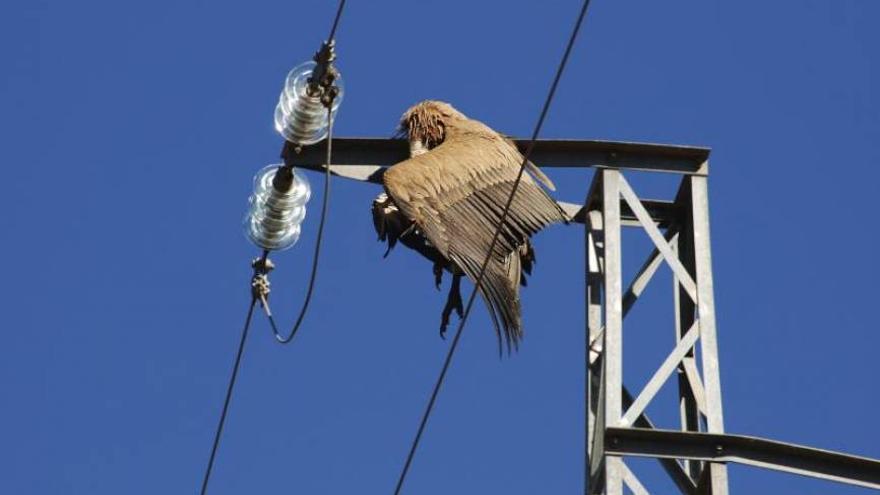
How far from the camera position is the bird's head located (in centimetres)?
1202

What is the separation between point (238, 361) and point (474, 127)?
2048 mm

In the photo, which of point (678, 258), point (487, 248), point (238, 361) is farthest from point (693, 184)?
point (238, 361)

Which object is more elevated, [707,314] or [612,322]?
[707,314]

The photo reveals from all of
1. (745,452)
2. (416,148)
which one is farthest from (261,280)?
(745,452)

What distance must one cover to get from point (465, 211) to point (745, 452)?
2415mm

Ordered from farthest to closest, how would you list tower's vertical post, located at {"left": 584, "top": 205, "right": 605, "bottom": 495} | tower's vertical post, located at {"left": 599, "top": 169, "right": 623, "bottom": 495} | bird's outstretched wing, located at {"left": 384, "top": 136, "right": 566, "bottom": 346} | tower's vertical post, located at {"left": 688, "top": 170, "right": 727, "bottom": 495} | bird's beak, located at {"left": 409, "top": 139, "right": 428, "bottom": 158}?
bird's beak, located at {"left": 409, "top": 139, "right": 428, "bottom": 158} < bird's outstretched wing, located at {"left": 384, "top": 136, "right": 566, "bottom": 346} < tower's vertical post, located at {"left": 584, "top": 205, "right": 605, "bottom": 495} < tower's vertical post, located at {"left": 688, "top": 170, "right": 727, "bottom": 495} < tower's vertical post, located at {"left": 599, "top": 169, "right": 623, "bottom": 495}

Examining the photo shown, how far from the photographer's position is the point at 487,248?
1068 cm

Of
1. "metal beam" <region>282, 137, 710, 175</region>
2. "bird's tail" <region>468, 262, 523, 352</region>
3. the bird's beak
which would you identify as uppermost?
the bird's beak

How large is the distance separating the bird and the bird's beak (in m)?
0.19

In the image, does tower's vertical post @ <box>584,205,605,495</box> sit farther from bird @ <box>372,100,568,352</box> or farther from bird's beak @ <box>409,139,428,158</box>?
bird's beak @ <box>409,139,428,158</box>

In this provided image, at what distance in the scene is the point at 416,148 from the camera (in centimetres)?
1194

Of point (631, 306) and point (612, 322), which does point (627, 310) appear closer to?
point (631, 306)

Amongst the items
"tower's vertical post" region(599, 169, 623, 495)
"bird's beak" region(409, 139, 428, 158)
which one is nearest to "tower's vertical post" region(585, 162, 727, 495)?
"tower's vertical post" region(599, 169, 623, 495)

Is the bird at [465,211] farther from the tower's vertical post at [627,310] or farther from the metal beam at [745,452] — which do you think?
the metal beam at [745,452]
